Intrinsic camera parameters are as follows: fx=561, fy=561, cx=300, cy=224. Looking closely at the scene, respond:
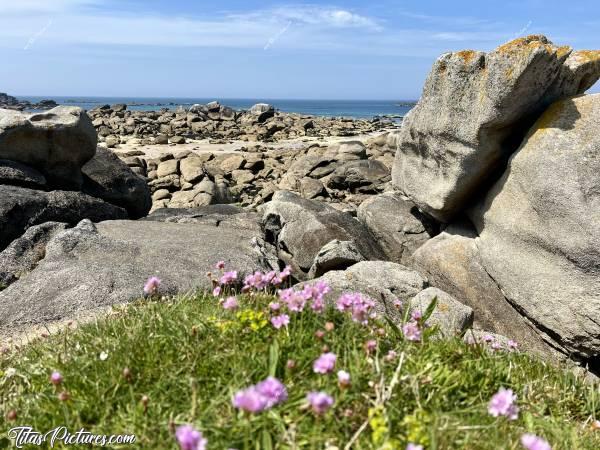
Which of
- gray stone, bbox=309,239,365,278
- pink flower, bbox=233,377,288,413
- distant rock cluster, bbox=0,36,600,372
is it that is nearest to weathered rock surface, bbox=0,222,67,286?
distant rock cluster, bbox=0,36,600,372

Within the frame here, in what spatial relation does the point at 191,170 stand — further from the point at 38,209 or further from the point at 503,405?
the point at 503,405

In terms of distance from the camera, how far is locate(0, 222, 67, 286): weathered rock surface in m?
9.53

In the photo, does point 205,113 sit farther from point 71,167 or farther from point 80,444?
point 80,444

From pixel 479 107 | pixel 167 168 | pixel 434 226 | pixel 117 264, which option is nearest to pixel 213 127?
pixel 167 168

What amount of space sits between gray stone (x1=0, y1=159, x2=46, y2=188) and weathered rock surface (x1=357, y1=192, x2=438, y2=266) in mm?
7525

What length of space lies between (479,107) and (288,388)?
7101 millimetres

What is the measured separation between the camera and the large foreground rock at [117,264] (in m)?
7.96

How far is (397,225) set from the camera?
11883 mm

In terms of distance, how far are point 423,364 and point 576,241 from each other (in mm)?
5296

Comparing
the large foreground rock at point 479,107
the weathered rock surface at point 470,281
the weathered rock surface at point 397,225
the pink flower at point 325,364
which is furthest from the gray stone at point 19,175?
the pink flower at point 325,364

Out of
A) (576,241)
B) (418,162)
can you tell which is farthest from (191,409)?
(418,162)

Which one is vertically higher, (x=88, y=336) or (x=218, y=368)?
(x=218, y=368)

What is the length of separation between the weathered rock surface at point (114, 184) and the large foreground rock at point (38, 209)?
1547mm

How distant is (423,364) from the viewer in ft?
12.0
